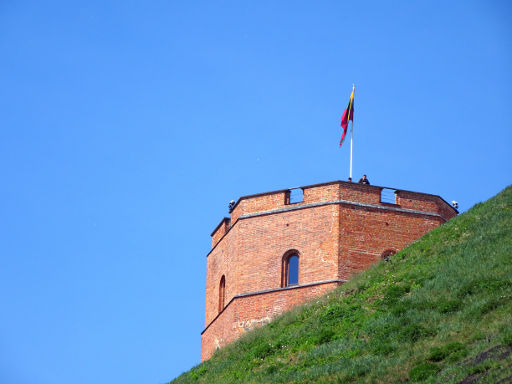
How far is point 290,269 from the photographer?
35.8 meters

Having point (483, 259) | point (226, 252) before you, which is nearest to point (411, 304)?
point (483, 259)

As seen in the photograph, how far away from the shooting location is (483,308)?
23.4 metres

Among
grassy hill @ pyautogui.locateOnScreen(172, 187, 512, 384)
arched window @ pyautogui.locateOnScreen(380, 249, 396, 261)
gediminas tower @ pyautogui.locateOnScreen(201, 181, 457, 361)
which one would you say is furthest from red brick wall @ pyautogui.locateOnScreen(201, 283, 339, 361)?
grassy hill @ pyautogui.locateOnScreen(172, 187, 512, 384)

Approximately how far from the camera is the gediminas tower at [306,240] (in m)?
35.0

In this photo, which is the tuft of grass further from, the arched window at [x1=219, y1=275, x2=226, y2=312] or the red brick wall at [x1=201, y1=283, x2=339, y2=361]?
the arched window at [x1=219, y1=275, x2=226, y2=312]

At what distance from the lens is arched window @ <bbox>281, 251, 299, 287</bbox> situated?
35.5m

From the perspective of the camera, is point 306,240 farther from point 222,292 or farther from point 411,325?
point 411,325

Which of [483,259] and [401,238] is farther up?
[401,238]

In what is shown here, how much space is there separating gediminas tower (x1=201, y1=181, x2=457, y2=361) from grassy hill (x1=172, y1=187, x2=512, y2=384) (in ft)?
9.82

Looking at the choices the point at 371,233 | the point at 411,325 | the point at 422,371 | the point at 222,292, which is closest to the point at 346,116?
the point at 371,233

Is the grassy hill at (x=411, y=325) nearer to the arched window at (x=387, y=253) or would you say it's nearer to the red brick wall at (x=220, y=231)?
the arched window at (x=387, y=253)

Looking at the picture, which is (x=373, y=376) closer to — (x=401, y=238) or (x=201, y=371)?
(x=201, y=371)

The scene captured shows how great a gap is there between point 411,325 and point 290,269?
1140cm

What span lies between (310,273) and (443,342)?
12713mm
